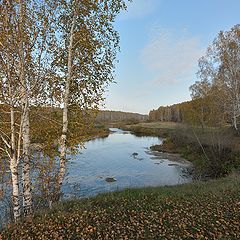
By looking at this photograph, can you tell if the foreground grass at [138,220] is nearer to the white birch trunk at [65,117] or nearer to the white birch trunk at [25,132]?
the white birch trunk at [25,132]

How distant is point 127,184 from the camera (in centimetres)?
1496

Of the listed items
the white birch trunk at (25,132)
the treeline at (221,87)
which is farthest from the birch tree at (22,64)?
the treeline at (221,87)

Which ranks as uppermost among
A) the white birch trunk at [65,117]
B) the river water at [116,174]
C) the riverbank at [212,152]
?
the white birch trunk at [65,117]

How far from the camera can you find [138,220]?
5566 millimetres

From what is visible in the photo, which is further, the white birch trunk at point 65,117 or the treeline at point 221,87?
the treeline at point 221,87

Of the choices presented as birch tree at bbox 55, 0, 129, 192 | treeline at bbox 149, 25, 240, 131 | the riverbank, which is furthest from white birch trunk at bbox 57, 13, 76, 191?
treeline at bbox 149, 25, 240, 131

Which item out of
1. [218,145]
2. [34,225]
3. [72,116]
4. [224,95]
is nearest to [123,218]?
[34,225]

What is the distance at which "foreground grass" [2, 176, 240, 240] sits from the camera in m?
4.90

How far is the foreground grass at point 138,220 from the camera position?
4902mm

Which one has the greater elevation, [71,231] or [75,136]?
[75,136]

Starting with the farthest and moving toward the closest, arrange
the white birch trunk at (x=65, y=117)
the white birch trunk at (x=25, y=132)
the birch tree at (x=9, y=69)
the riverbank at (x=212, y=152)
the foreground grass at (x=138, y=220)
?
1. the riverbank at (x=212, y=152)
2. the white birch trunk at (x=65, y=117)
3. the white birch trunk at (x=25, y=132)
4. the birch tree at (x=9, y=69)
5. the foreground grass at (x=138, y=220)

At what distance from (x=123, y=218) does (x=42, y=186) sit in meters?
2.76

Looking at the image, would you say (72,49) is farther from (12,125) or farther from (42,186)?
(42,186)

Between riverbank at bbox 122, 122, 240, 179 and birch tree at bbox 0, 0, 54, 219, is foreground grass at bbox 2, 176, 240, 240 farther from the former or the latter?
riverbank at bbox 122, 122, 240, 179
